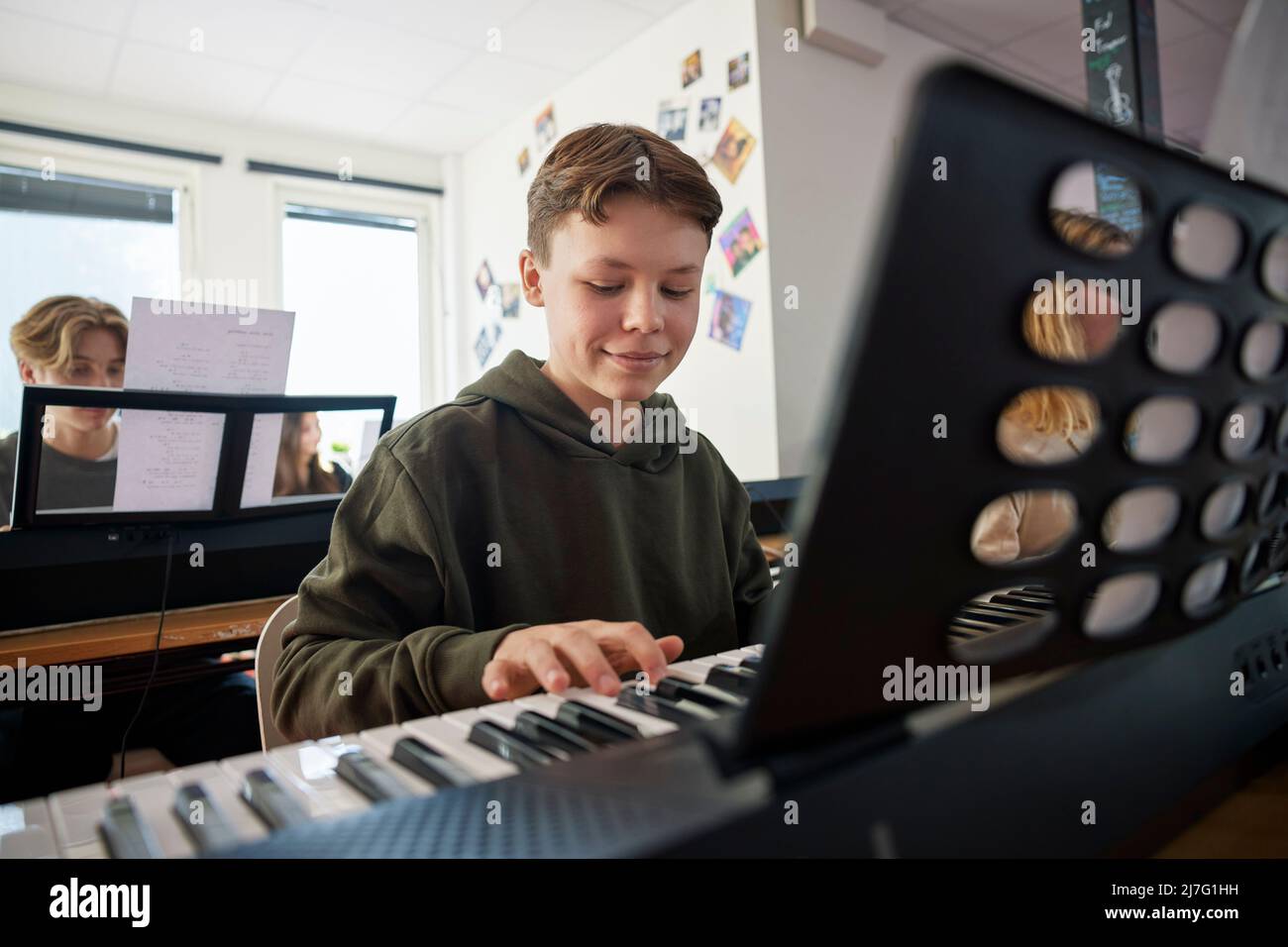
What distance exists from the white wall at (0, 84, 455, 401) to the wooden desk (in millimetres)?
3010

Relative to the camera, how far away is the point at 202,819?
32 cm

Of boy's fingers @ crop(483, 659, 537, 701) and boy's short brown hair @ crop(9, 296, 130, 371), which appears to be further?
→ boy's short brown hair @ crop(9, 296, 130, 371)

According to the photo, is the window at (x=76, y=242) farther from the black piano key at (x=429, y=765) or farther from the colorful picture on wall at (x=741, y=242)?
the black piano key at (x=429, y=765)

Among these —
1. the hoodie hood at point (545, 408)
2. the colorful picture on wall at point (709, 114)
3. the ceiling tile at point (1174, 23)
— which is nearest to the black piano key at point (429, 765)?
the hoodie hood at point (545, 408)

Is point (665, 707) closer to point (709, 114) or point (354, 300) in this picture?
point (709, 114)

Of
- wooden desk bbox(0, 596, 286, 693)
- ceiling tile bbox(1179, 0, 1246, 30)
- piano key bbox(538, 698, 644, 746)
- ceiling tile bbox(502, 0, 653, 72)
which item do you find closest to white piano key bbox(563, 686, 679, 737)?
piano key bbox(538, 698, 644, 746)

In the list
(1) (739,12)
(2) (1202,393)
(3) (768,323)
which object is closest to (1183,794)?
(2) (1202,393)

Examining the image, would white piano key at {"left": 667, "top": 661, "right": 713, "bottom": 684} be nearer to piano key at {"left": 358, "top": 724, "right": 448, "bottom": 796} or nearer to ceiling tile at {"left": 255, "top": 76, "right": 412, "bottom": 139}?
piano key at {"left": 358, "top": 724, "right": 448, "bottom": 796}

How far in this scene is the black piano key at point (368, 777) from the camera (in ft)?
1.13

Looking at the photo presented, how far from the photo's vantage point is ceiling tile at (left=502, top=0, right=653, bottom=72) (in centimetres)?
304

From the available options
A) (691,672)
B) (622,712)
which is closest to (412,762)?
(622,712)

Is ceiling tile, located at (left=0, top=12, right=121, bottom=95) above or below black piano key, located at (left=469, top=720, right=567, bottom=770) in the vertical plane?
above

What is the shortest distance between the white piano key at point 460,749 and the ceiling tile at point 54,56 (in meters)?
3.79

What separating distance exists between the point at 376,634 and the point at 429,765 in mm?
393
